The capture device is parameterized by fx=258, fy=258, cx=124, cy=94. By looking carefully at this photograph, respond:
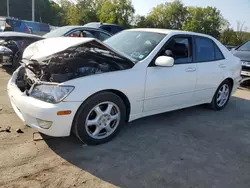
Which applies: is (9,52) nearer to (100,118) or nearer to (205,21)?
(100,118)

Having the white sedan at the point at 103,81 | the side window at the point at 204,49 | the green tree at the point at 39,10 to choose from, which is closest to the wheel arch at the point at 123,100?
the white sedan at the point at 103,81

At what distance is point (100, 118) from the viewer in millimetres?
3316

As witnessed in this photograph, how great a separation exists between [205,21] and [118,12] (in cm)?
1215

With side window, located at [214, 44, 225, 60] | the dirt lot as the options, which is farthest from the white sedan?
side window, located at [214, 44, 225, 60]

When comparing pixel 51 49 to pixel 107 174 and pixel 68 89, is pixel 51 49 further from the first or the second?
pixel 107 174

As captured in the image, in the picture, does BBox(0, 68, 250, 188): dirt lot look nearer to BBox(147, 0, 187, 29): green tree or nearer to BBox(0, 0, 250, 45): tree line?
BBox(0, 0, 250, 45): tree line

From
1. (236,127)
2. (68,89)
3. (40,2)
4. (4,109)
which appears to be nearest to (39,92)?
(68,89)

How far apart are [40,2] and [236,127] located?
51.3 metres

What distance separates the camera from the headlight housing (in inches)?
115

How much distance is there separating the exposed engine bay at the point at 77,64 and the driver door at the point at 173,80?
0.50 metres

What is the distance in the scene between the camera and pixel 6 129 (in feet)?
11.8

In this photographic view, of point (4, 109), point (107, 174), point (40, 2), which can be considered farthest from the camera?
point (40, 2)

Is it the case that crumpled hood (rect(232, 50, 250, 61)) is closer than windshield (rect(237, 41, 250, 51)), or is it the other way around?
crumpled hood (rect(232, 50, 250, 61))

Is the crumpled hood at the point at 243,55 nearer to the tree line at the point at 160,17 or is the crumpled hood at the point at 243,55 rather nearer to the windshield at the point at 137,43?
the windshield at the point at 137,43
